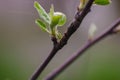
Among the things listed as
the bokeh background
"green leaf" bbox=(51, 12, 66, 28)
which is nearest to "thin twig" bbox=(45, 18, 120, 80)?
"green leaf" bbox=(51, 12, 66, 28)

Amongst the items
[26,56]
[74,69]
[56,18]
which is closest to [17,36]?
[26,56]

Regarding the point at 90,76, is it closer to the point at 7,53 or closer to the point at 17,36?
the point at 7,53

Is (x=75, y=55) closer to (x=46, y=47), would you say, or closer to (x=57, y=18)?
(x=57, y=18)

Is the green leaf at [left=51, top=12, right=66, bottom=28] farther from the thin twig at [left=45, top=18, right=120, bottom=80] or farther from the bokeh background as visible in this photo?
the bokeh background

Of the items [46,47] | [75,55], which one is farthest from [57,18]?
[46,47]

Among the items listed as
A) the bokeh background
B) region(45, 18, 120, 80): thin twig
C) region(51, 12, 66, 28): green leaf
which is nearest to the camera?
region(45, 18, 120, 80): thin twig

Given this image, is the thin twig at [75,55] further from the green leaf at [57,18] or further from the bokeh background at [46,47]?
the bokeh background at [46,47]

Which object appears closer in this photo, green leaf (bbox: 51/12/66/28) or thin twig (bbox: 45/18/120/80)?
thin twig (bbox: 45/18/120/80)

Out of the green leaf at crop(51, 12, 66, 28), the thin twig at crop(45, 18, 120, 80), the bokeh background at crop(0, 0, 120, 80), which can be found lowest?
the bokeh background at crop(0, 0, 120, 80)

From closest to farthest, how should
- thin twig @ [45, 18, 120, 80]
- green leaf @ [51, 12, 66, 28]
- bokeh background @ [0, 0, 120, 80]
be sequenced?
thin twig @ [45, 18, 120, 80]
green leaf @ [51, 12, 66, 28]
bokeh background @ [0, 0, 120, 80]
